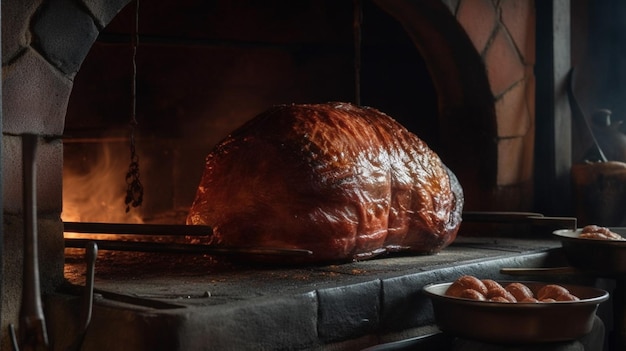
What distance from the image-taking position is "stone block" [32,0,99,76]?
252cm

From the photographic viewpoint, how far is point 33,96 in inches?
98.4

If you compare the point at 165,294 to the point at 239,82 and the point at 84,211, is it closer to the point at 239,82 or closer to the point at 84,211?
the point at 84,211

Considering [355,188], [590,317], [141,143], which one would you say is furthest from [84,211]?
[590,317]

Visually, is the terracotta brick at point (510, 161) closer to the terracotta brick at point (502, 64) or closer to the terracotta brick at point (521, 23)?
the terracotta brick at point (502, 64)

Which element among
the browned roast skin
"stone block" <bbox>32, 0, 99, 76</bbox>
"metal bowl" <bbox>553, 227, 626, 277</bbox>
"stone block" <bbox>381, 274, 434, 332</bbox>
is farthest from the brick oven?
"stone block" <bbox>32, 0, 99, 76</bbox>

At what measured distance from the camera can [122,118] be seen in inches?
165

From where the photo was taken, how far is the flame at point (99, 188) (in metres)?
Result: 4.11

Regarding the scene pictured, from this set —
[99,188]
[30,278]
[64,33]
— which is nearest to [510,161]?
[99,188]

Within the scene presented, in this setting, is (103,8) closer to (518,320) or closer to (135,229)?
(135,229)

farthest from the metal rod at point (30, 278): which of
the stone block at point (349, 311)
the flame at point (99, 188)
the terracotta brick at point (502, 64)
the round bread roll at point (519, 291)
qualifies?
the terracotta brick at point (502, 64)

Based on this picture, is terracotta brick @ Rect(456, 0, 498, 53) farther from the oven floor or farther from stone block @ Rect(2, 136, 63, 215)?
stone block @ Rect(2, 136, 63, 215)

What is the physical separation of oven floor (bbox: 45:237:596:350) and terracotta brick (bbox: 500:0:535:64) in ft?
5.49

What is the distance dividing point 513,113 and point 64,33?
271 cm

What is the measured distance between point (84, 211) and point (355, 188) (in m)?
1.68
